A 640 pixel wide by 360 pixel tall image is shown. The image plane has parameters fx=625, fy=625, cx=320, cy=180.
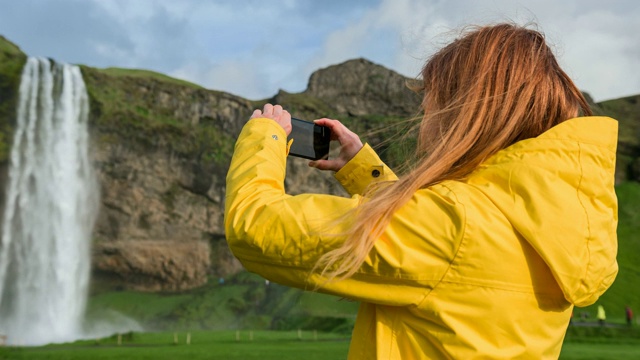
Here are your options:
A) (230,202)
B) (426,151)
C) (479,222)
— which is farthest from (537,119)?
(230,202)

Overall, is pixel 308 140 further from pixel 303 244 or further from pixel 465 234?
pixel 465 234

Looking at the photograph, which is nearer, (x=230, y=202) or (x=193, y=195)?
(x=230, y=202)

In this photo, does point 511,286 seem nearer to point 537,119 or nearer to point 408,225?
point 408,225

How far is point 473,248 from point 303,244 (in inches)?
22.6

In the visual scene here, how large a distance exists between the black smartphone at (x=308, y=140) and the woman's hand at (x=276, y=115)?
0.18m

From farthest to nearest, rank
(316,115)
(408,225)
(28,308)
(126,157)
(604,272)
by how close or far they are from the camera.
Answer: (316,115)
(126,157)
(28,308)
(604,272)
(408,225)

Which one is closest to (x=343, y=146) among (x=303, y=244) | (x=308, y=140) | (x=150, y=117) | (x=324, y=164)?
(x=324, y=164)

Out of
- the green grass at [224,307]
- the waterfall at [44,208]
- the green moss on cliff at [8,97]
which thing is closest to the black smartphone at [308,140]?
the green grass at [224,307]

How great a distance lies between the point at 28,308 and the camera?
55.7m

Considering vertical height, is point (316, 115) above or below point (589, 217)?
above

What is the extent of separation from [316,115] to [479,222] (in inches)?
3028

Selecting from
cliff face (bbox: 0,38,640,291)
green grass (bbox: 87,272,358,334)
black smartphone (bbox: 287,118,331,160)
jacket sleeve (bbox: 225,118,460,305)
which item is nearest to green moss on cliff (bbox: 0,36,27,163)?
cliff face (bbox: 0,38,640,291)

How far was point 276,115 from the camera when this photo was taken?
9.30ft

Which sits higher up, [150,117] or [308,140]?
[150,117]
